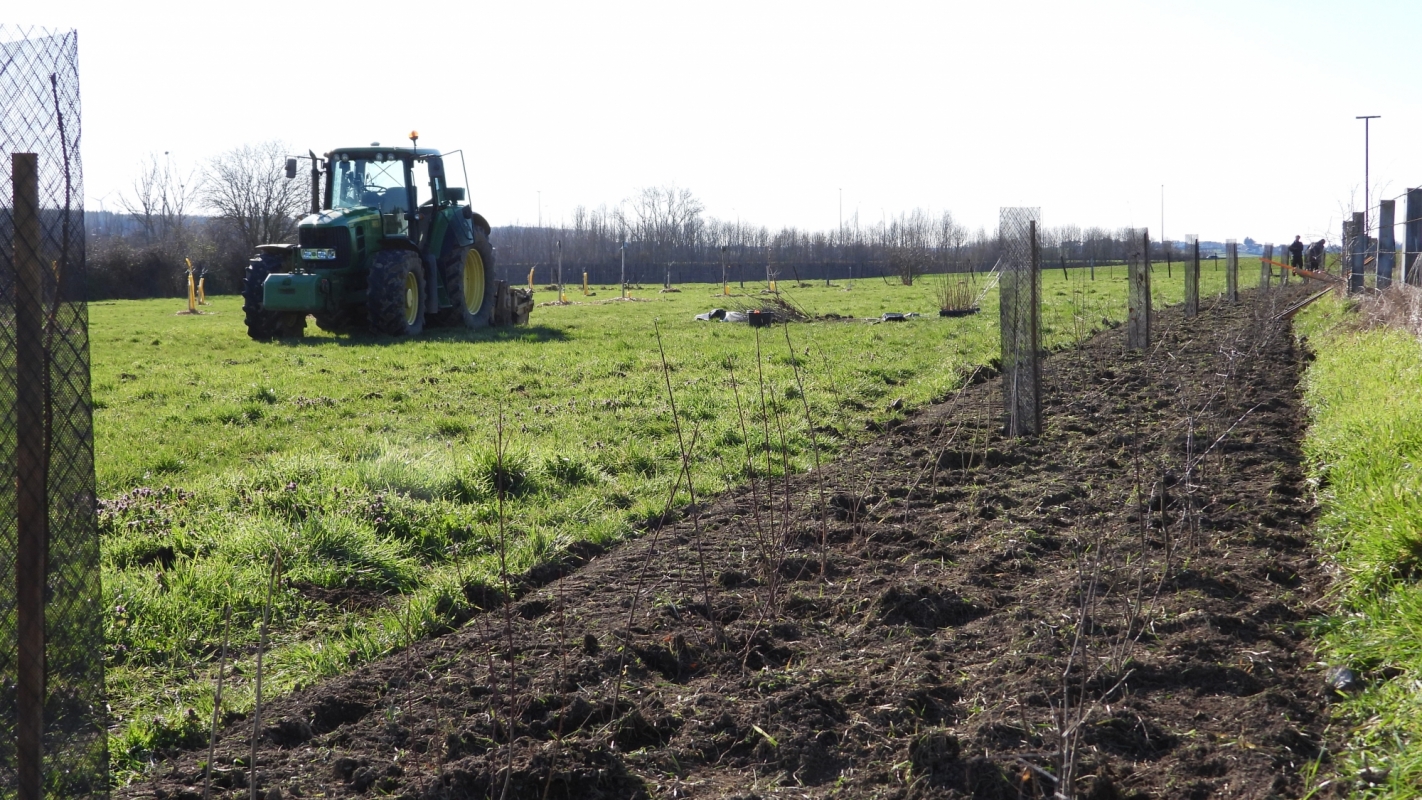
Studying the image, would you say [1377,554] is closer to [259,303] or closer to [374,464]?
[374,464]

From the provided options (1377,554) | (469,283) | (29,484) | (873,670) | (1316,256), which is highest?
(1316,256)

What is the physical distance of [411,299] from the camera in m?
14.3

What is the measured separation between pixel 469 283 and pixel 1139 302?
397 inches

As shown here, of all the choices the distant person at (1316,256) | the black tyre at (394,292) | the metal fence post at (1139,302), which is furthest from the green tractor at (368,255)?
the distant person at (1316,256)

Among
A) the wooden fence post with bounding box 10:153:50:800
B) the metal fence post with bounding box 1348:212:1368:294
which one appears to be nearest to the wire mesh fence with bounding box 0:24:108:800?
the wooden fence post with bounding box 10:153:50:800

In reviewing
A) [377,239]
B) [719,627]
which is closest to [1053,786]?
[719,627]

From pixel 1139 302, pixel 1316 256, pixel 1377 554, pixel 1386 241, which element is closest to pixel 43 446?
pixel 1377 554

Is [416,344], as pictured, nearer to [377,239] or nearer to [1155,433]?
[377,239]

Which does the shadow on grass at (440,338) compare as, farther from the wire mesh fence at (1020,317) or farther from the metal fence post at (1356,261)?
the metal fence post at (1356,261)

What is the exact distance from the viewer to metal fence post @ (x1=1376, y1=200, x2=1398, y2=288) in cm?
1265

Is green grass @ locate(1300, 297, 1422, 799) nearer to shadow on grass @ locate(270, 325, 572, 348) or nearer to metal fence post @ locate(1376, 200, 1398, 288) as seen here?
metal fence post @ locate(1376, 200, 1398, 288)

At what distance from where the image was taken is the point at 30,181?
205 cm

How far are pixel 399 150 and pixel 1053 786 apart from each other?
44.2ft

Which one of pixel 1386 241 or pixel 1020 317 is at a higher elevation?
pixel 1386 241
